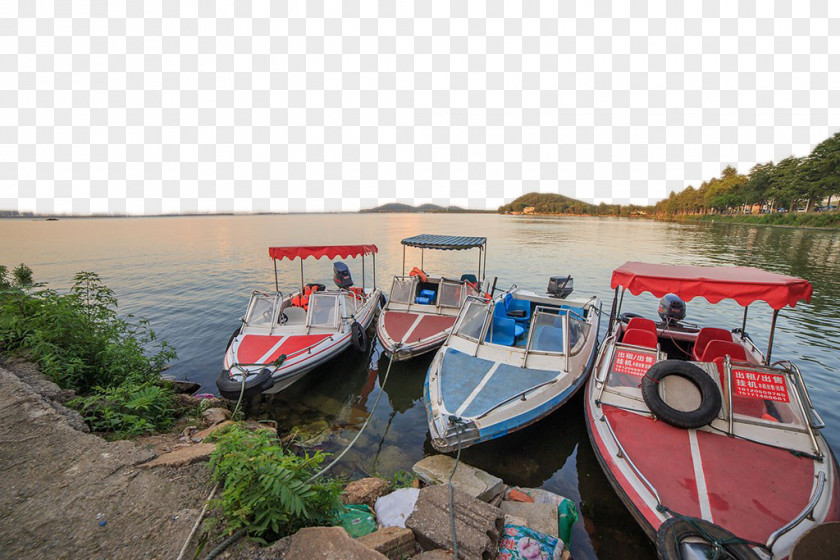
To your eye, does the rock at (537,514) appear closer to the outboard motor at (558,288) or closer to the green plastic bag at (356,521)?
the green plastic bag at (356,521)

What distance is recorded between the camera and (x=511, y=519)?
425cm

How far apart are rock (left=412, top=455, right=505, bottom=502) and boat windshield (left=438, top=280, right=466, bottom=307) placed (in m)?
6.65

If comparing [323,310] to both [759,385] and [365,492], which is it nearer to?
[365,492]

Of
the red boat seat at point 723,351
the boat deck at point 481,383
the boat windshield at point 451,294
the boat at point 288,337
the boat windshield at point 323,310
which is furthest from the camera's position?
the boat windshield at point 451,294

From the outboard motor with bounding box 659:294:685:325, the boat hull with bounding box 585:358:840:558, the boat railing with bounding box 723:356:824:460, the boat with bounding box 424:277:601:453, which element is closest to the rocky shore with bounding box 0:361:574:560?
the boat with bounding box 424:277:601:453

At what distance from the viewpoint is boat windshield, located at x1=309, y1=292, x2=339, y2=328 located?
10758 millimetres

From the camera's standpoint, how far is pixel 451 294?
12.5 m

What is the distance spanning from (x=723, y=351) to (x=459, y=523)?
750 cm

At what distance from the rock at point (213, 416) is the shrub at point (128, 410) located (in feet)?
1.80

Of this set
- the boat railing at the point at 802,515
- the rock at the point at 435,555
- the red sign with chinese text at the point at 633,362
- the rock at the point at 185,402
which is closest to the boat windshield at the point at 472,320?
the red sign with chinese text at the point at 633,362

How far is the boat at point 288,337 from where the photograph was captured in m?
8.09

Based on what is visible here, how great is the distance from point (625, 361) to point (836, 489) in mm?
3011

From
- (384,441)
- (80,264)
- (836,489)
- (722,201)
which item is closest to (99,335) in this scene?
(384,441)

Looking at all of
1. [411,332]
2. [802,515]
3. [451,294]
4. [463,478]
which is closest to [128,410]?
[463,478]
